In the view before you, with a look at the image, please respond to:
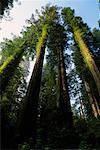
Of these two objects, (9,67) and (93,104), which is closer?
(9,67)

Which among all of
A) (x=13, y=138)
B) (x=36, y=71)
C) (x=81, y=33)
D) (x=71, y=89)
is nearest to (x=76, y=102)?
(x=71, y=89)

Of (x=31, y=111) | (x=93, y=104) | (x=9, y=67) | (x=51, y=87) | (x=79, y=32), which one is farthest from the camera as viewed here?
(x=51, y=87)

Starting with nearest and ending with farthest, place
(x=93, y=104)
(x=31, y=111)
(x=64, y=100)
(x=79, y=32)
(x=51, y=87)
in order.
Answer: (x=31, y=111) → (x=64, y=100) → (x=79, y=32) → (x=93, y=104) → (x=51, y=87)

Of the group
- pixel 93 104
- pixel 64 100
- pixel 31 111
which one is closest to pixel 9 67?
pixel 64 100

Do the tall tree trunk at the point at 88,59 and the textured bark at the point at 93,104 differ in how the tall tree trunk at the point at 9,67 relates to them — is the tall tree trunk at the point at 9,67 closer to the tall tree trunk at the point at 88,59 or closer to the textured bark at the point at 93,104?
the tall tree trunk at the point at 88,59

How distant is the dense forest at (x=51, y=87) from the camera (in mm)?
10984

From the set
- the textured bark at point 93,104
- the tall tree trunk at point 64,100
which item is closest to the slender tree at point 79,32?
the tall tree trunk at point 64,100

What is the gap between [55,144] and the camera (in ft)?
36.0

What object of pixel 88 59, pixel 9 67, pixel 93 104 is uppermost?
pixel 9 67

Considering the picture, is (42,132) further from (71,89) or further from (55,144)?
(71,89)

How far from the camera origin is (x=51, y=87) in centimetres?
2919

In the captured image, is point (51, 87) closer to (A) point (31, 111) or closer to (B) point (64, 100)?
(B) point (64, 100)

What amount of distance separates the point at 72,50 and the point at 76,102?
778 cm

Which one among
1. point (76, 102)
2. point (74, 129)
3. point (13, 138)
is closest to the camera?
point (13, 138)
